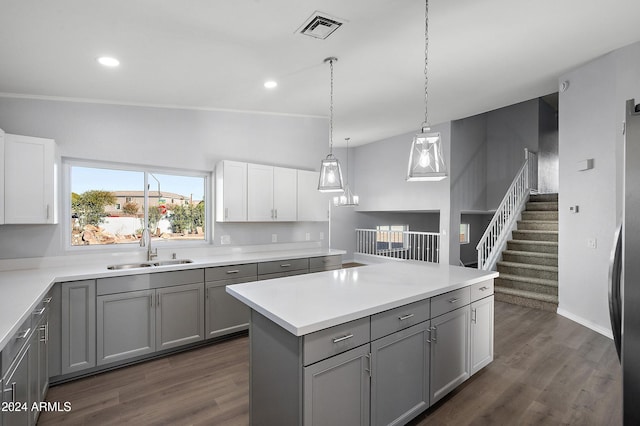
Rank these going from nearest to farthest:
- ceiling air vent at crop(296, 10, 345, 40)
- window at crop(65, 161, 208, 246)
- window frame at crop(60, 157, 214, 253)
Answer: ceiling air vent at crop(296, 10, 345, 40) → window frame at crop(60, 157, 214, 253) → window at crop(65, 161, 208, 246)

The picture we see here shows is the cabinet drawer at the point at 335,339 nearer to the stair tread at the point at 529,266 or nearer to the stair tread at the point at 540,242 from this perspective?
the stair tread at the point at 529,266

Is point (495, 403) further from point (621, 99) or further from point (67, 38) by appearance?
point (67, 38)

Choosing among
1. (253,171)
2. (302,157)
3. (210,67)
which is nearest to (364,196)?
(302,157)

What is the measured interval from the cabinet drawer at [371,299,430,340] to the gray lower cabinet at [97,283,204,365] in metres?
2.14

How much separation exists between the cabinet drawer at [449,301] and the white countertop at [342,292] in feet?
0.19

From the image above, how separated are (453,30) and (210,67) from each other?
2.14 m

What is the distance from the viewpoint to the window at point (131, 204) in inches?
129

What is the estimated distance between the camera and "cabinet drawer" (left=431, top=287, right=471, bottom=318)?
7.04 feet

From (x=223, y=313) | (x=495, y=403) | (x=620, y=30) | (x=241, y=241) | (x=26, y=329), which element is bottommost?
(x=495, y=403)

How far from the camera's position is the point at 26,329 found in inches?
67.4

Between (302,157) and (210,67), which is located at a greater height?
(210,67)

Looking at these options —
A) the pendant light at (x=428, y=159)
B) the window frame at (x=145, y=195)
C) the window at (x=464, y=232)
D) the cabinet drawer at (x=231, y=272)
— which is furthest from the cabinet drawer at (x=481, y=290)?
the window at (x=464, y=232)

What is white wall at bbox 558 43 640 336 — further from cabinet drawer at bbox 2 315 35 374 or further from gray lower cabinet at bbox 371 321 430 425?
Result: cabinet drawer at bbox 2 315 35 374

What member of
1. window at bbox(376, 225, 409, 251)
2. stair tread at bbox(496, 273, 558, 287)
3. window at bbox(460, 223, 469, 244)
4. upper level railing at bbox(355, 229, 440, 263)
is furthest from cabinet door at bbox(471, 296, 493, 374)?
window at bbox(460, 223, 469, 244)
